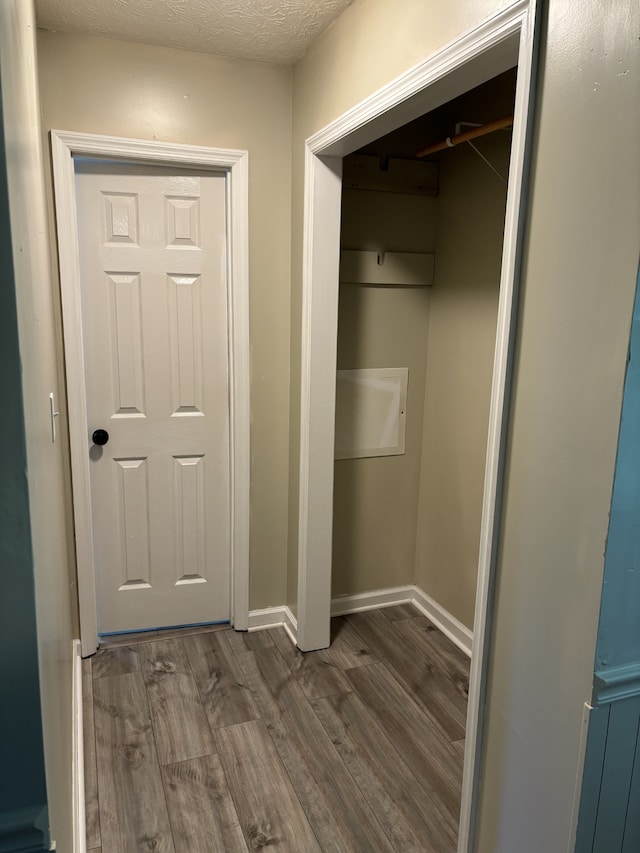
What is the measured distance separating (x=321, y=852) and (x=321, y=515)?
121 centimetres

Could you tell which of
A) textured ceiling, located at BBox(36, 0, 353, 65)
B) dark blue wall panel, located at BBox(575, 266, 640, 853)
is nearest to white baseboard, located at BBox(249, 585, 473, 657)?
dark blue wall panel, located at BBox(575, 266, 640, 853)

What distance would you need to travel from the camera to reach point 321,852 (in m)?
1.78

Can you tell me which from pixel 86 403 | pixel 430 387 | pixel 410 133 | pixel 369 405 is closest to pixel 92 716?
pixel 86 403

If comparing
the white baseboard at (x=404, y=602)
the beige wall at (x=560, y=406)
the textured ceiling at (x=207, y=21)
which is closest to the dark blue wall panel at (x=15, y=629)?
the beige wall at (x=560, y=406)

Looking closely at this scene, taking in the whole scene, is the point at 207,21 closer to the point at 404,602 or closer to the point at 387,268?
the point at 387,268

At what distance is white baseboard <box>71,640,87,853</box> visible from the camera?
1.72m

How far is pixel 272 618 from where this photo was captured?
9.72 feet

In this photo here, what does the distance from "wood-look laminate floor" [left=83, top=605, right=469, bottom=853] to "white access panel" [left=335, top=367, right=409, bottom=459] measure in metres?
0.85

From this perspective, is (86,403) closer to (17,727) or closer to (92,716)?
(92,716)

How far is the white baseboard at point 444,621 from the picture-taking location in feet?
9.13

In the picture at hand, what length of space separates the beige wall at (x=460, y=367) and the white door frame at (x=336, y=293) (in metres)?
0.59

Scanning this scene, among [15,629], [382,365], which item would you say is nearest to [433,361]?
[382,365]

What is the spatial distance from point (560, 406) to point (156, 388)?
1854 millimetres

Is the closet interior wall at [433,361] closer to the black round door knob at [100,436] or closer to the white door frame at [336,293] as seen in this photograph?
the white door frame at [336,293]
